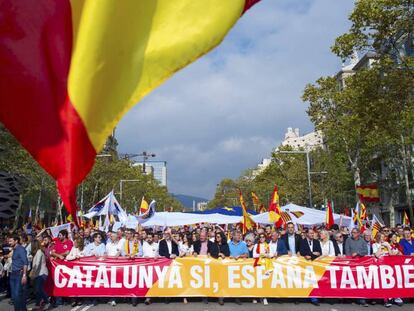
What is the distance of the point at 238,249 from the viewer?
12945 millimetres

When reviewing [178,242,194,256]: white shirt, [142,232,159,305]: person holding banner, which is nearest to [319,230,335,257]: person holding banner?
[178,242,194,256]: white shirt

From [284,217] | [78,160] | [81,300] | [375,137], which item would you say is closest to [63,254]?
[81,300]

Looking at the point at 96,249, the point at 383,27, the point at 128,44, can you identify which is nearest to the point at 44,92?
the point at 128,44

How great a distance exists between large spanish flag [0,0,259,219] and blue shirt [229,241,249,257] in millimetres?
9887

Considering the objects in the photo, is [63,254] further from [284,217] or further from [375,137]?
[375,137]

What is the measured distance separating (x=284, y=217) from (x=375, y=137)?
54.1ft

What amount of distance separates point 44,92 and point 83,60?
350 millimetres

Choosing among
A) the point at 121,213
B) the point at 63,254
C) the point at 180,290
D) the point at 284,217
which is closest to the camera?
the point at 180,290

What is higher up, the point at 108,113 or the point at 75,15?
the point at 75,15

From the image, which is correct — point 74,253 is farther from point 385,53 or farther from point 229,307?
point 385,53

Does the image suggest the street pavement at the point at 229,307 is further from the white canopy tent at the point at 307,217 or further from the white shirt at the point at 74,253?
the white canopy tent at the point at 307,217

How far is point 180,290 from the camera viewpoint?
1241 centimetres

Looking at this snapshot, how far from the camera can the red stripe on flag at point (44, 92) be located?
3.39m

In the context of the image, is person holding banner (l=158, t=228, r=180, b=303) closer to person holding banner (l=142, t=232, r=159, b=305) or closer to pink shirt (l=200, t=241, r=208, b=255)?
person holding banner (l=142, t=232, r=159, b=305)
